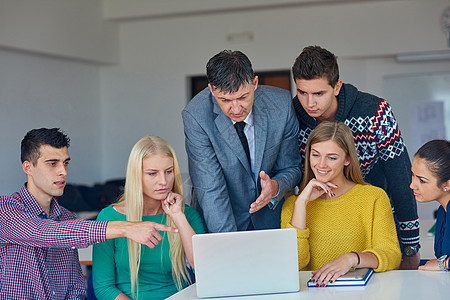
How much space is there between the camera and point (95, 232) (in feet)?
7.20

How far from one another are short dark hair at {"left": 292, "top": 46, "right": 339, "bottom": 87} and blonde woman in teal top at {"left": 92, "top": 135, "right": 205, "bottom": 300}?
692 millimetres

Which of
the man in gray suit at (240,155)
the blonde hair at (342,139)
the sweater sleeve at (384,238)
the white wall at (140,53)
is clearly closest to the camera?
the sweater sleeve at (384,238)

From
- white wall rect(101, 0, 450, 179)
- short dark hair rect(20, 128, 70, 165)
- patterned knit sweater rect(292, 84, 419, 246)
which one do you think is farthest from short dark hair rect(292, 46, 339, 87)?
white wall rect(101, 0, 450, 179)

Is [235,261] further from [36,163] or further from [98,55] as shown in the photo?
[98,55]

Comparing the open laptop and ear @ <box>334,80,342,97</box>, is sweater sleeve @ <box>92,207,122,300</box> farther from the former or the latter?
ear @ <box>334,80,342,97</box>

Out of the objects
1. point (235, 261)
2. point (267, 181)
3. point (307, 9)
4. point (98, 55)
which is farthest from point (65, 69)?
point (235, 261)

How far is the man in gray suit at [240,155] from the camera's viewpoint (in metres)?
2.51

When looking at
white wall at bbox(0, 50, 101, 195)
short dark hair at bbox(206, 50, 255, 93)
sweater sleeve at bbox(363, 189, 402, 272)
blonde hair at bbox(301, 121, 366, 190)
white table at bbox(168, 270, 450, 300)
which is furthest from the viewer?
white wall at bbox(0, 50, 101, 195)

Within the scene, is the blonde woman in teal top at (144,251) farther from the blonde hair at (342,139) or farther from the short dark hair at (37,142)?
the blonde hair at (342,139)

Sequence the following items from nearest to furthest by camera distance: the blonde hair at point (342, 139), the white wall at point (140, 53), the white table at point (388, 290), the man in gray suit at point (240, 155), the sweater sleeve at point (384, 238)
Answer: the white table at point (388, 290), the sweater sleeve at point (384, 238), the blonde hair at point (342, 139), the man in gray suit at point (240, 155), the white wall at point (140, 53)

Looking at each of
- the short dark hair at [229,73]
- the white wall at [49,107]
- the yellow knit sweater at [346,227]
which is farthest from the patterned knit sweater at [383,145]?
the white wall at [49,107]

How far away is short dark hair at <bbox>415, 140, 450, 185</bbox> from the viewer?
2.22 m

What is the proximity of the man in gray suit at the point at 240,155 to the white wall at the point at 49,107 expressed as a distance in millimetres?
3316

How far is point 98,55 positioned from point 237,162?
4.55 m
